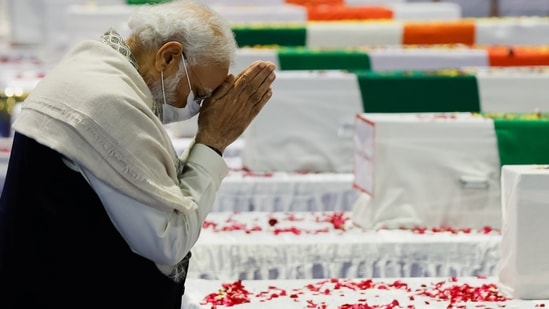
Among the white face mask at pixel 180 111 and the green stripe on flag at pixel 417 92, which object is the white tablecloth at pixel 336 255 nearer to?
the green stripe on flag at pixel 417 92

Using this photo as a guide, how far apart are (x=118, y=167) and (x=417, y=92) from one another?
3.03 meters

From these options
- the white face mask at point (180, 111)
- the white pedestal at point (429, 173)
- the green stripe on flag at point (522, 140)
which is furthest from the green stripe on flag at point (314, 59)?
the white face mask at point (180, 111)

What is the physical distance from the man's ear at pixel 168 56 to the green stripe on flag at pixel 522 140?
202cm

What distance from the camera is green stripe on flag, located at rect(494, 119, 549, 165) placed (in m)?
4.16

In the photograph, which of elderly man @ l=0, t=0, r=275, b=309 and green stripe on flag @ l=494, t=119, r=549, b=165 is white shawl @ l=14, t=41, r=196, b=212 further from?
green stripe on flag @ l=494, t=119, r=549, b=165

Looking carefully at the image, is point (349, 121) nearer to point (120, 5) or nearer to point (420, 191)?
point (420, 191)

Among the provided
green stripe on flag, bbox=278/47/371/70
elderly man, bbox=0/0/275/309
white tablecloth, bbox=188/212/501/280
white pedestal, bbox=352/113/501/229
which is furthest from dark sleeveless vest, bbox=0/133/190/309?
green stripe on flag, bbox=278/47/371/70

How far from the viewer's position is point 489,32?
297 inches

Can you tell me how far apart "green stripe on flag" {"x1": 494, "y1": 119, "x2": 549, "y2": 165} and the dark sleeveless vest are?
2.07 metres

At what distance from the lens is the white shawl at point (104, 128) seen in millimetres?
2258

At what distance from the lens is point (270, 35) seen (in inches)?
271

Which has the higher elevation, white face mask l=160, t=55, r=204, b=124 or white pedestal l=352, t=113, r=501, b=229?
white face mask l=160, t=55, r=204, b=124

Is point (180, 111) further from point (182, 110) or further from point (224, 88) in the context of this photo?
point (224, 88)

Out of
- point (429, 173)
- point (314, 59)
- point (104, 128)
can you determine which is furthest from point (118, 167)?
point (314, 59)
